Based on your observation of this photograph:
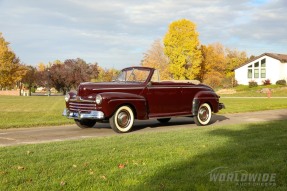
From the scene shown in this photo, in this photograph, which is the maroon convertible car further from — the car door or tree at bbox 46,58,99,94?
tree at bbox 46,58,99,94

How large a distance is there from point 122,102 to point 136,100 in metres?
0.55

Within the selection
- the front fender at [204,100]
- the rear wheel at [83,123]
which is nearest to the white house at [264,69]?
the front fender at [204,100]

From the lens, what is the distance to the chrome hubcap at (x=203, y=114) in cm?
1346

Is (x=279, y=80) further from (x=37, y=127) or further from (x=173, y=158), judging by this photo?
(x=173, y=158)

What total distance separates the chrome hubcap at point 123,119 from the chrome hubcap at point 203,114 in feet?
10.6

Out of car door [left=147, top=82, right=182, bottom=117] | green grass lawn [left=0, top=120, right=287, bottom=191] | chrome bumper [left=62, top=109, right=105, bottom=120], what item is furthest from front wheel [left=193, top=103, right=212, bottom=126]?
green grass lawn [left=0, top=120, right=287, bottom=191]

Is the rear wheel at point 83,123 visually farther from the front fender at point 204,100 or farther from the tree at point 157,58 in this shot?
the tree at point 157,58

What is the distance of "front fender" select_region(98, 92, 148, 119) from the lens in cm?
1085

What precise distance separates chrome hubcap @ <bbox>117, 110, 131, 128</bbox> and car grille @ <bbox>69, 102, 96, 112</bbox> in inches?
34.0

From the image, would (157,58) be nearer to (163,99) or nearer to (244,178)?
(163,99)

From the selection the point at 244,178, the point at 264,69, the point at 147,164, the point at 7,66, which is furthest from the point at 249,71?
the point at 244,178

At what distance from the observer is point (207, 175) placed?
16.6 feet

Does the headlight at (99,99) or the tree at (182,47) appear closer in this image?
the headlight at (99,99)

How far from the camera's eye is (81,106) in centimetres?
1141
